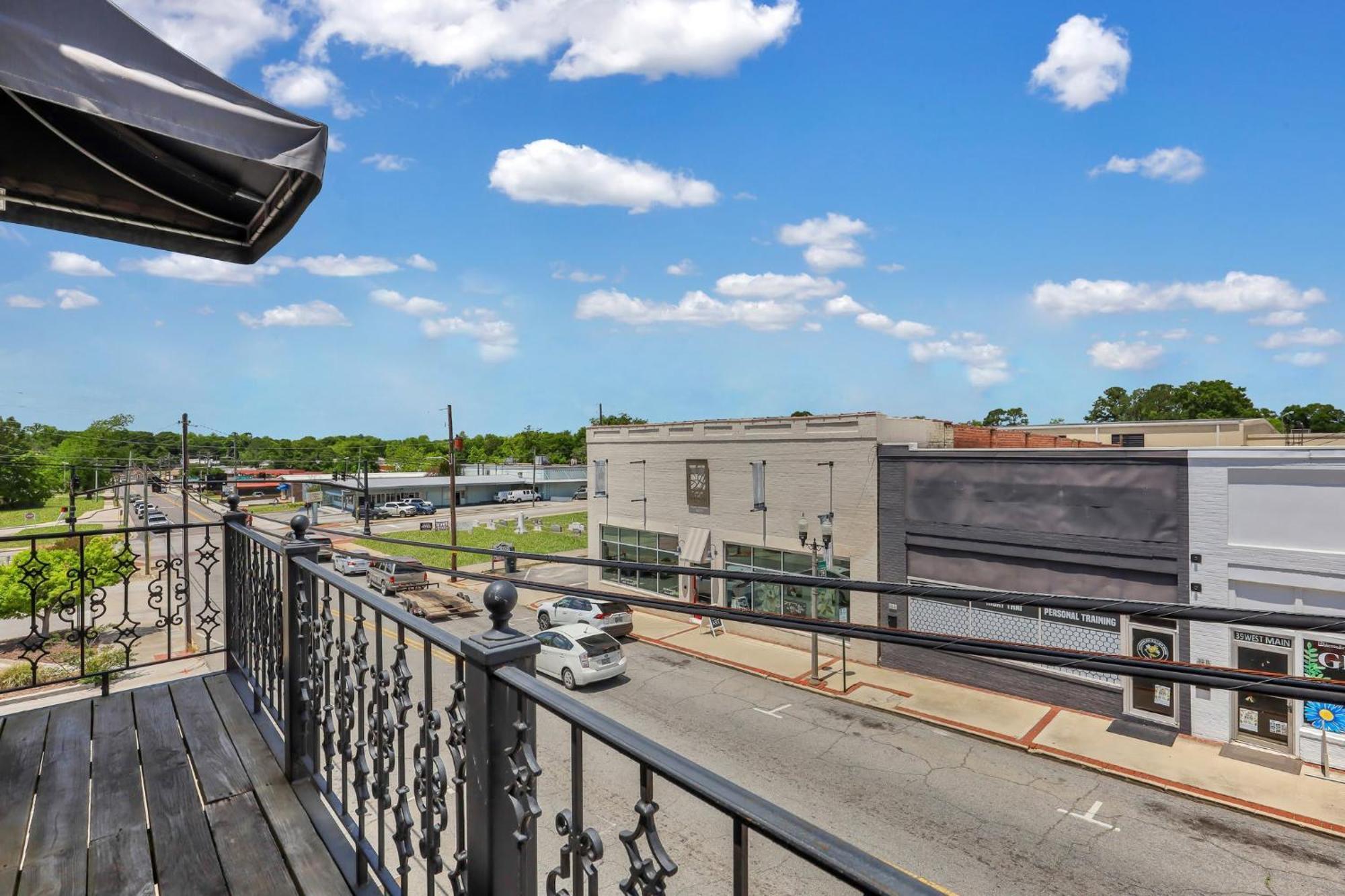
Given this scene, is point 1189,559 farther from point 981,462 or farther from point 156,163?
point 156,163

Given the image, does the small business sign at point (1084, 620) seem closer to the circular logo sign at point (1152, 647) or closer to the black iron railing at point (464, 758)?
the circular logo sign at point (1152, 647)

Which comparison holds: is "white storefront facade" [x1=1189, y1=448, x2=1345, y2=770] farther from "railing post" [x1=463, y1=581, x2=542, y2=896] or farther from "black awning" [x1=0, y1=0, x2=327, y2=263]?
"black awning" [x1=0, y1=0, x2=327, y2=263]

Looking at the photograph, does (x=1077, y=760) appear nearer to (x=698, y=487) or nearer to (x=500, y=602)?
(x=698, y=487)

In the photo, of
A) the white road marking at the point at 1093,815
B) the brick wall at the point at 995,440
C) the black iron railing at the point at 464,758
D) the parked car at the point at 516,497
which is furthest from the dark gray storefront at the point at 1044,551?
the parked car at the point at 516,497

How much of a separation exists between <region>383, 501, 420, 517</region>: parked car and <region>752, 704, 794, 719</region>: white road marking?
141ft

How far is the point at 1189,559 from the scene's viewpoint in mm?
11781

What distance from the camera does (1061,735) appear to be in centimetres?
1211

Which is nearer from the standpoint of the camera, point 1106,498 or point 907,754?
point 907,754

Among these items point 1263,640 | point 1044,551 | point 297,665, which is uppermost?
point 297,665

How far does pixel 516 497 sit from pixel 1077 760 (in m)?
56.4

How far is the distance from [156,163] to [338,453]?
94.0 m

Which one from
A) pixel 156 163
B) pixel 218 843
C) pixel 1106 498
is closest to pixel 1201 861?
pixel 1106 498

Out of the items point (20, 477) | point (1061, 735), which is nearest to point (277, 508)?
point (20, 477)

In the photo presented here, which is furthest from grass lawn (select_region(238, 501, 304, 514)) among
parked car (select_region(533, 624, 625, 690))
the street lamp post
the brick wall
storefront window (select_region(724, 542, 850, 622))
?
the brick wall
